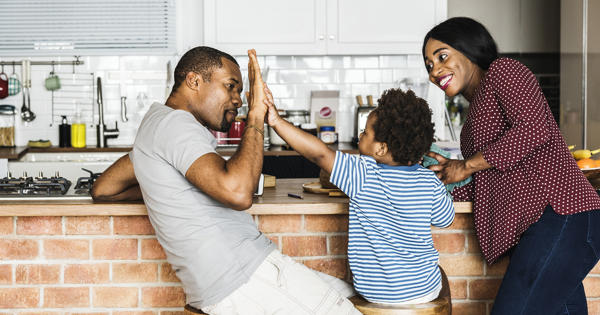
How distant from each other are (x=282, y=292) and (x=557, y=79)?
5003mm

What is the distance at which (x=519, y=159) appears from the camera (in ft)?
6.20

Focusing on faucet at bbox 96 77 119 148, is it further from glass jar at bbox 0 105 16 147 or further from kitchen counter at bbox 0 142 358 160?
glass jar at bbox 0 105 16 147

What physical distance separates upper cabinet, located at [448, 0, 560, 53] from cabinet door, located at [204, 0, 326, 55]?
76.0 inches

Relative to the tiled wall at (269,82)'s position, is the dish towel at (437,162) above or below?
below

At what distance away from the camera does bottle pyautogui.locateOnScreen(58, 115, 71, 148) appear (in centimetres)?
457

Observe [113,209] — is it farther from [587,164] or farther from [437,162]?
[587,164]


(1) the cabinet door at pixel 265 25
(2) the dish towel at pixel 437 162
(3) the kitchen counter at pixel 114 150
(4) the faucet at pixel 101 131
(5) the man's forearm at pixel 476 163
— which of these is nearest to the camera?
(5) the man's forearm at pixel 476 163

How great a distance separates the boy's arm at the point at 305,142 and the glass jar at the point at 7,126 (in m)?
3.51

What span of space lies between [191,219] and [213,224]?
2.3 inches

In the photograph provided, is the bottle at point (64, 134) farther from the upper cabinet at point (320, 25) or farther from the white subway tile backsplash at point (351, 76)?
the white subway tile backsplash at point (351, 76)

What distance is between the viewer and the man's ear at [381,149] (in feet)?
5.82

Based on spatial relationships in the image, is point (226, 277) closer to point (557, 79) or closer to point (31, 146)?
point (31, 146)

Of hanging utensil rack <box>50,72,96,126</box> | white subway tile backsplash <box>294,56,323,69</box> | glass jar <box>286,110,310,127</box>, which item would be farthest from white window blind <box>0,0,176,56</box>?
glass jar <box>286,110,310,127</box>

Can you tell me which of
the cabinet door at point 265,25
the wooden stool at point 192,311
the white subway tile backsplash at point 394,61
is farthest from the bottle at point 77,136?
the wooden stool at point 192,311
